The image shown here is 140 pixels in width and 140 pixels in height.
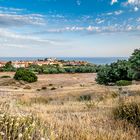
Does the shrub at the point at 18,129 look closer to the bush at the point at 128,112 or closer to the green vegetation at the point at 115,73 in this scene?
the bush at the point at 128,112

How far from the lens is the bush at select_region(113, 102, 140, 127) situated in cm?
1005

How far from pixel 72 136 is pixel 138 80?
4567 cm

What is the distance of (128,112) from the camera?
10.5m

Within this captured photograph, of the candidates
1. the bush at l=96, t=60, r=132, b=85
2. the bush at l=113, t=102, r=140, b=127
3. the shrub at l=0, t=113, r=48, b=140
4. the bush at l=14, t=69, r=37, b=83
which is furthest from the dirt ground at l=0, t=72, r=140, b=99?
the shrub at l=0, t=113, r=48, b=140

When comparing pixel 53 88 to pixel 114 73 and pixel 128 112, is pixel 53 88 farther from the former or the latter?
pixel 128 112

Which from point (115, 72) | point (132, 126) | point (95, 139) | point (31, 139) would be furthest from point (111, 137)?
point (115, 72)

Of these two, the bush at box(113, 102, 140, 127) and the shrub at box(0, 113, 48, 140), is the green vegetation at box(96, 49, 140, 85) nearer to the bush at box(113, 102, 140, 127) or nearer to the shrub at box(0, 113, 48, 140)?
the bush at box(113, 102, 140, 127)

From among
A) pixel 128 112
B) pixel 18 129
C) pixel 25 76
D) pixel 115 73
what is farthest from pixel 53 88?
pixel 18 129

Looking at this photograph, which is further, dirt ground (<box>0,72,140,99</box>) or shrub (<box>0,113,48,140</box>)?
dirt ground (<box>0,72,140,99</box>)

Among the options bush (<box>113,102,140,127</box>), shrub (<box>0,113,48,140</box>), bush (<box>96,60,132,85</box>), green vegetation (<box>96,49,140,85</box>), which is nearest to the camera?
shrub (<box>0,113,48,140</box>)

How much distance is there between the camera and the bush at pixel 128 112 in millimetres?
10055

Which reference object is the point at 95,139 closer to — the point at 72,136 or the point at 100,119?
the point at 72,136

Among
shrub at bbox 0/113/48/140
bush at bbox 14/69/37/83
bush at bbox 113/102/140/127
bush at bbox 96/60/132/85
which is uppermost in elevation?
shrub at bbox 0/113/48/140

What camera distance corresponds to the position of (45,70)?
97688 mm
